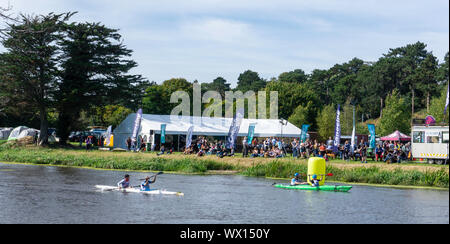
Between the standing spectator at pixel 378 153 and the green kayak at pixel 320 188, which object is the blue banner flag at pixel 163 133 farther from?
the green kayak at pixel 320 188

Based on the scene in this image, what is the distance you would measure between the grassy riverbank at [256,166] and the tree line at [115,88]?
10220mm

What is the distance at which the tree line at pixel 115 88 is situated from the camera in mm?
59750

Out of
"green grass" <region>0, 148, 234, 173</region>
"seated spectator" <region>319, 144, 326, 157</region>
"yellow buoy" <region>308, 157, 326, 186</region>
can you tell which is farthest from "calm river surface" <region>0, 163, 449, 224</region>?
"seated spectator" <region>319, 144, 326, 157</region>

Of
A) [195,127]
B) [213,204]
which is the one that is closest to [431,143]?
[213,204]

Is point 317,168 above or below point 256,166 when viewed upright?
above

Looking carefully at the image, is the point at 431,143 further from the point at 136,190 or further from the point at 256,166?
the point at 136,190

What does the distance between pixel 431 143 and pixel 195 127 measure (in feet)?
90.0

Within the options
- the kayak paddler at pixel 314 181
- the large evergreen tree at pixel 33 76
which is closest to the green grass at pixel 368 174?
the kayak paddler at pixel 314 181

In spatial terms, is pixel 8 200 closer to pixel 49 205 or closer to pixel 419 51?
pixel 49 205

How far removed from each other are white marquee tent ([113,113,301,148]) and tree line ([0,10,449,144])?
255 inches

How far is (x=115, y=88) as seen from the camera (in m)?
64.4
